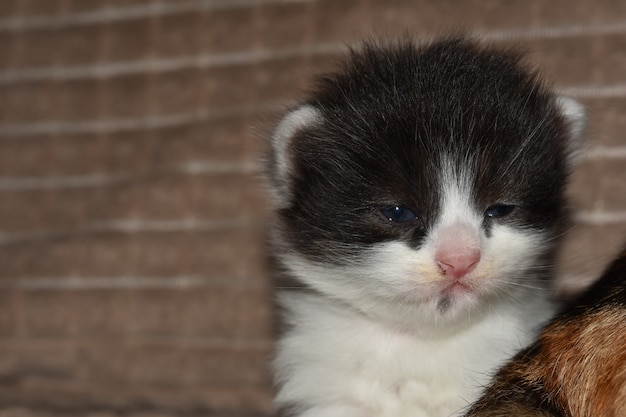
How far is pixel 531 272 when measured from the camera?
1.80m

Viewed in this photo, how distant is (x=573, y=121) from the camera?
189 cm

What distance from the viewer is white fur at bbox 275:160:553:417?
161cm

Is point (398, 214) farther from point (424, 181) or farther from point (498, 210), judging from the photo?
point (498, 210)

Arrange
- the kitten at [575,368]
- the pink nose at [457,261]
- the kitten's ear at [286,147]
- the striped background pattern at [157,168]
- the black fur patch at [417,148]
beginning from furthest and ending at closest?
1. the striped background pattern at [157,168]
2. the kitten's ear at [286,147]
3. the black fur patch at [417,148]
4. the pink nose at [457,261]
5. the kitten at [575,368]

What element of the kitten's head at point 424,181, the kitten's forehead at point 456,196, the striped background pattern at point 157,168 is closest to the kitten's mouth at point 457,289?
the kitten's head at point 424,181

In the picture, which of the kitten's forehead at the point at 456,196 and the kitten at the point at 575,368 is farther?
the kitten's forehead at the point at 456,196

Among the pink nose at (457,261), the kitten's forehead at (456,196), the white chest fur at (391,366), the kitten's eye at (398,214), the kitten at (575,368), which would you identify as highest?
the kitten's forehead at (456,196)

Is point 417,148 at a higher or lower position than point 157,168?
higher

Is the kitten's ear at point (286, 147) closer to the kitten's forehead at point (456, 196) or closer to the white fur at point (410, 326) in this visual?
the white fur at point (410, 326)

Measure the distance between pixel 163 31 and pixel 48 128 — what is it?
0.46 meters

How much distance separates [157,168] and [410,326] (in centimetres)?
111

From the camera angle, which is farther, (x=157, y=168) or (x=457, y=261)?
(x=157, y=168)

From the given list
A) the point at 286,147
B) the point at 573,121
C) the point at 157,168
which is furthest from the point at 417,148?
the point at 157,168

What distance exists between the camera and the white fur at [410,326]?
63.2 inches
